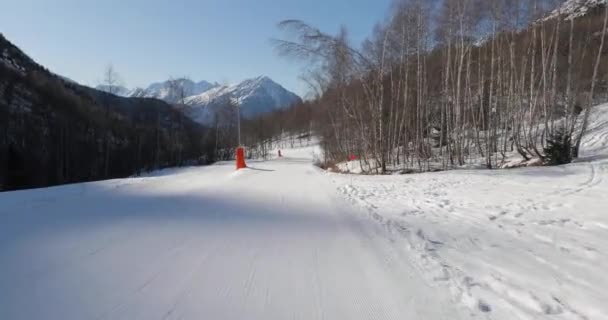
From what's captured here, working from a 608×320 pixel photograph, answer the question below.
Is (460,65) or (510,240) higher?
(460,65)

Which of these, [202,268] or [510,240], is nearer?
[202,268]

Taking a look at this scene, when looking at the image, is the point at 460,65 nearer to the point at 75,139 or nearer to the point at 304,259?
the point at 304,259

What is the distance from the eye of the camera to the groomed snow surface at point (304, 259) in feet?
7.26

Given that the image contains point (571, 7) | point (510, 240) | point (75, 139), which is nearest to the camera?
point (510, 240)

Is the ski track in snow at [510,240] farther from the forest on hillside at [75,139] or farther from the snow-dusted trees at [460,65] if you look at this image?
the forest on hillside at [75,139]

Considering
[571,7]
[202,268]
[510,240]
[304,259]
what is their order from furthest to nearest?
1. [571,7]
2. [510,240]
3. [304,259]
4. [202,268]

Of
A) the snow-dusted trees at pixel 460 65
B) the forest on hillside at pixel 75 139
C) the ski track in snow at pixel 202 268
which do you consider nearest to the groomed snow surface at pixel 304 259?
the ski track in snow at pixel 202 268

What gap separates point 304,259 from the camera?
308 centimetres

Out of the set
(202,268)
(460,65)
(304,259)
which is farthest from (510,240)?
(460,65)

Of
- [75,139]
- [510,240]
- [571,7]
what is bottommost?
[510,240]

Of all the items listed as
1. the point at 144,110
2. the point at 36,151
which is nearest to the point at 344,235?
the point at 36,151

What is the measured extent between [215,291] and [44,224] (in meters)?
3.35

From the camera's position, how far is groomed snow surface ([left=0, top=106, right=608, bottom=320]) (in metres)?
2.21

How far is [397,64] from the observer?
14602mm
